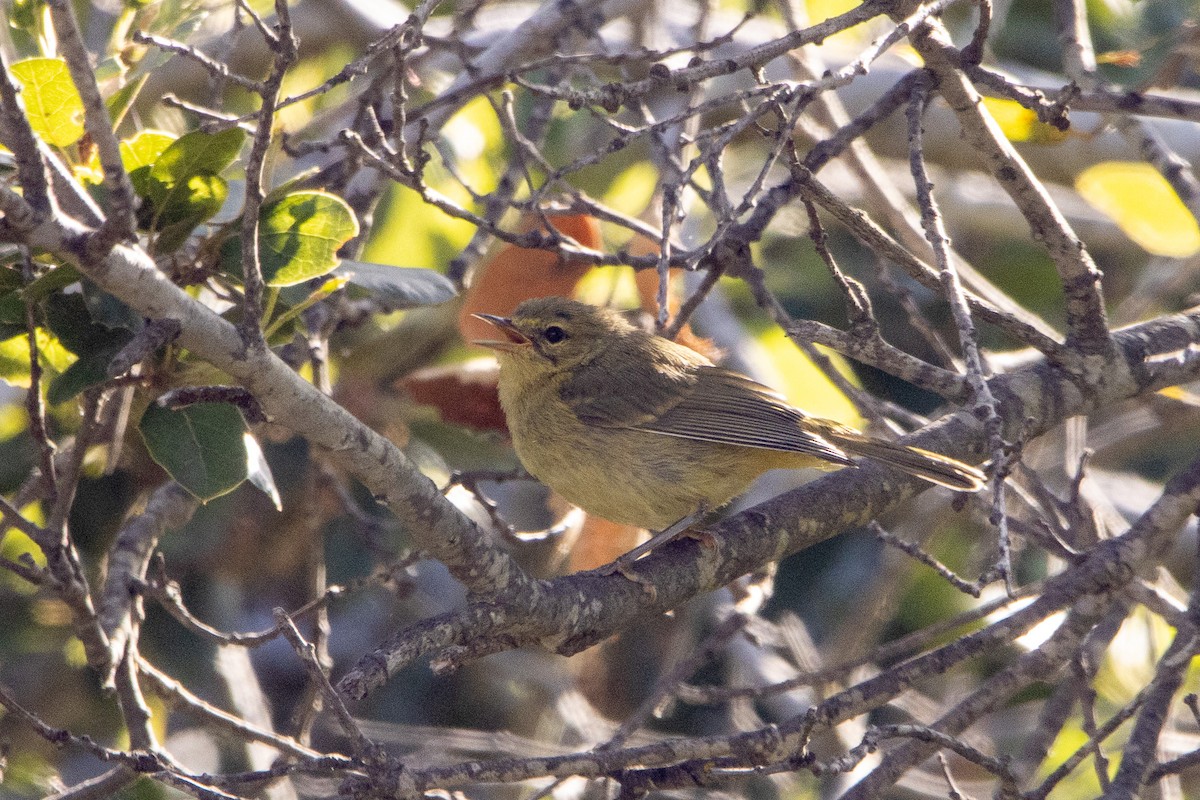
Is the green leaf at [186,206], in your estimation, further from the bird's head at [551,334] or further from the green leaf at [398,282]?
the bird's head at [551,334]

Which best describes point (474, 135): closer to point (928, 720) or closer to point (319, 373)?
point (319, 373)

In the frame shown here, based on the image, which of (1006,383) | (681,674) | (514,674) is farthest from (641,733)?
(1006,383)

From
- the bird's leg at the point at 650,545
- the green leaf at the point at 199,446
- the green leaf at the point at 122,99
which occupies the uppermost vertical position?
the green leaf at the point at 122,99

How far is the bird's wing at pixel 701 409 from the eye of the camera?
13.3 ft

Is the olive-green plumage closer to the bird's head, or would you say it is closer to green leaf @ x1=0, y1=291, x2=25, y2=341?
the bird's head

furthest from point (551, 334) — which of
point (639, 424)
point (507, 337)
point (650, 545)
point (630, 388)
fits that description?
point (650, 545)

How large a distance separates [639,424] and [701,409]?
0.80 ft

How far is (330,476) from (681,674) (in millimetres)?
1392

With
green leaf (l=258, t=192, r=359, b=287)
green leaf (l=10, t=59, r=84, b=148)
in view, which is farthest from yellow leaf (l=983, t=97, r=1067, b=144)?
green leaf (l=10, t=59, r=84, b=148)

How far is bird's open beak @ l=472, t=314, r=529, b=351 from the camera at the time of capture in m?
4.24

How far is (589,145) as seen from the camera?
6203 mm

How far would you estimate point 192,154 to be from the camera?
9.18ft

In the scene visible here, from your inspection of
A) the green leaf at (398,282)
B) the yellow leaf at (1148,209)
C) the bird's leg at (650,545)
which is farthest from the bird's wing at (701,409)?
the yellow leaf at (1148,209)

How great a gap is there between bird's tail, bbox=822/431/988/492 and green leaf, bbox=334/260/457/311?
1448 millimetres
